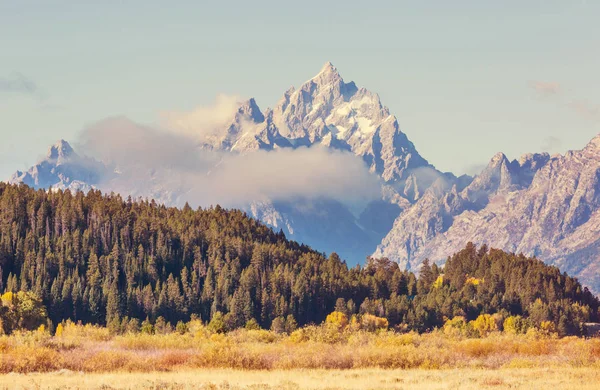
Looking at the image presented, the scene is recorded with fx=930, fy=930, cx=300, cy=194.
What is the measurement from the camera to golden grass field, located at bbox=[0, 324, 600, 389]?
2616 inches

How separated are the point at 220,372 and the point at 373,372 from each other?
1232 cm

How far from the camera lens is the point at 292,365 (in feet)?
261

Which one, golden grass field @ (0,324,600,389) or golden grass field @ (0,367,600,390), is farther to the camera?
golden grass field @ (0,324,600,389)

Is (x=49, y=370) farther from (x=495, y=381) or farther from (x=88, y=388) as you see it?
(x=495, y=381)

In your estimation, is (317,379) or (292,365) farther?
(292,365)

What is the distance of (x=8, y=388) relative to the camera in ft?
200

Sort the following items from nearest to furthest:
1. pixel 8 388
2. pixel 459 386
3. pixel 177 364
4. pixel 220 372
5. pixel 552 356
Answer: pixel 8 388
pixel 459 386
pixel 220 372
pixel 177 364
pixel 552 356

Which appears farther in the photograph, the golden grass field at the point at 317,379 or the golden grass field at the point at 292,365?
the golden grass field at the point at 292,365

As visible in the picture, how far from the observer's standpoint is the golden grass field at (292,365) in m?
66.4

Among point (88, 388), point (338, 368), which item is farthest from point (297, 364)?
point (88, 388)

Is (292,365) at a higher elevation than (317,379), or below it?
higher

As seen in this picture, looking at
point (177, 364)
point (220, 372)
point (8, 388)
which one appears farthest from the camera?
point (177, 364)

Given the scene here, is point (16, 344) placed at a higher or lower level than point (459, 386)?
higher

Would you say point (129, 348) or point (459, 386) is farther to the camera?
point (129, 348)
